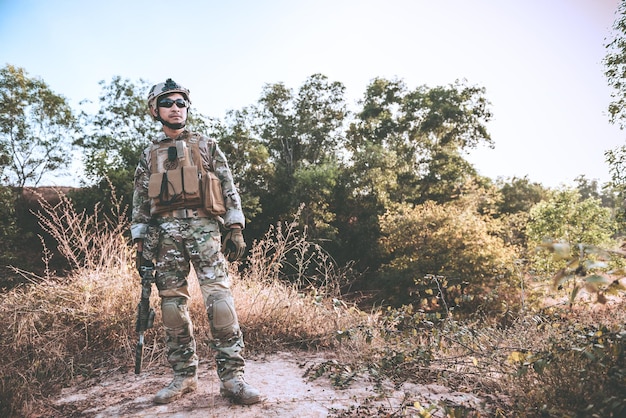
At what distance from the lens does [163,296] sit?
2.48 meters

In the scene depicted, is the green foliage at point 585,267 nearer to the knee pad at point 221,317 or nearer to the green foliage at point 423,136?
the knee pad at point 221,317

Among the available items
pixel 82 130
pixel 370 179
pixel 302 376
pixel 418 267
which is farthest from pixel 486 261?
pixel 82 130

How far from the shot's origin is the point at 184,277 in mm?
2537

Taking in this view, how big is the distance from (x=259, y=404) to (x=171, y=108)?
196 cm

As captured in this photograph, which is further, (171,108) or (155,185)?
(171,108)

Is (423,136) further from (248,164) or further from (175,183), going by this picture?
(175,183)

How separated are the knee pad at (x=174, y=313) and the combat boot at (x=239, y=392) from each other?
493mm

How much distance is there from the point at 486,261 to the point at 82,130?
Result: 60.8 feet

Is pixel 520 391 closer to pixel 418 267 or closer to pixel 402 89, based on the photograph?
pixel 418 267

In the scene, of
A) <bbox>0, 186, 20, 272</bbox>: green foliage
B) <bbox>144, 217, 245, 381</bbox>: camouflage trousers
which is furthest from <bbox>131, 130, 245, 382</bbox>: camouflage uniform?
<bbox>0, 186, 20, 272</bbox>: green foliage

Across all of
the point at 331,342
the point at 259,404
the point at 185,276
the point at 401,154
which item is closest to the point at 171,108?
the point at 185,276

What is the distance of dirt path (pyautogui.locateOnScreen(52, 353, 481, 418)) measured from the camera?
6.98ft

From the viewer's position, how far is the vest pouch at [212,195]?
252 cm

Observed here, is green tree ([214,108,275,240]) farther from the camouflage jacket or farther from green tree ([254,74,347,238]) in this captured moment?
the camouflage jacket
